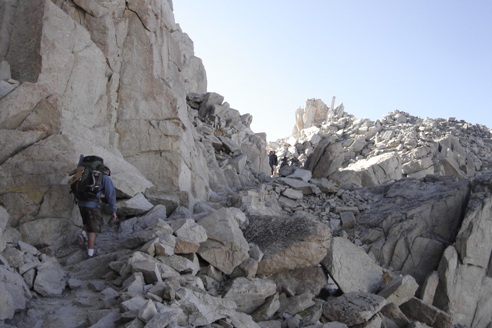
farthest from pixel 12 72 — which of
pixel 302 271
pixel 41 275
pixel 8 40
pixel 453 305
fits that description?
pixel 453 305

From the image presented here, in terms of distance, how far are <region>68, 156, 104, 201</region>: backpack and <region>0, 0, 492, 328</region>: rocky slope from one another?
118 cm

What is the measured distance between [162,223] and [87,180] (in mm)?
1999

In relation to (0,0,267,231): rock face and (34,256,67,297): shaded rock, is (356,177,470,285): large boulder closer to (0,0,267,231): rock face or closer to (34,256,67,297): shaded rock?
(0,0,267,231): rock face

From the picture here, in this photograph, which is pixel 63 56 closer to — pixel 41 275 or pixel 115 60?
pixel 115 60

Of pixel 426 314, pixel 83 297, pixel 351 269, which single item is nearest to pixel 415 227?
pixel 426 314

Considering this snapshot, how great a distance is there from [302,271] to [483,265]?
9.37 meters

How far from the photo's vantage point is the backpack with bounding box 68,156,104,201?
31.8 feet

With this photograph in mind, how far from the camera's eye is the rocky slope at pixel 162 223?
7945mm

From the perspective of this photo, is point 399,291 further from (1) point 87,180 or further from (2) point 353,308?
(1) point 87,180

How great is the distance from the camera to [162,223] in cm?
994

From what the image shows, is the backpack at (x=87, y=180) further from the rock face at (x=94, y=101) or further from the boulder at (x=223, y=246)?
the boulder at (x=223, y=246)

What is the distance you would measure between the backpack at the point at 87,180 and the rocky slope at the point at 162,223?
3.86ft

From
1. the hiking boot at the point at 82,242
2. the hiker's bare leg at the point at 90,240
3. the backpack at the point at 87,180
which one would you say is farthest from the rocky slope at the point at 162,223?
the backpack at the point at 87,180

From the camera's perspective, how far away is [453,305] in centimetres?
1609
